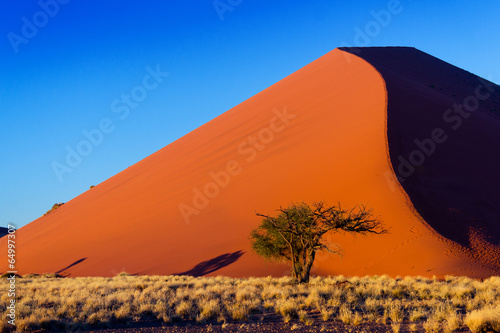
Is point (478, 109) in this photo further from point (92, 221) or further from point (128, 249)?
point (92, 221)

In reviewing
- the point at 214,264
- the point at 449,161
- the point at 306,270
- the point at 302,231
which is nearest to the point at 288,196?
the point at 214,264

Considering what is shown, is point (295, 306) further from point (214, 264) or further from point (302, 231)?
point (214, 264)

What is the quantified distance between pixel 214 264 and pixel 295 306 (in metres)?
9.63

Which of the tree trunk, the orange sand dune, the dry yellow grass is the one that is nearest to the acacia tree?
the tree trunk

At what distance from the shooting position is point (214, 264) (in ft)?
60.6

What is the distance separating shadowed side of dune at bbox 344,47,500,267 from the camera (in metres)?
16.7

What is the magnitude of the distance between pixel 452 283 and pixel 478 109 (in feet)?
79.5

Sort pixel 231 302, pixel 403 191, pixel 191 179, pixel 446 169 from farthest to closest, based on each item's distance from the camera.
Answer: pixel 191 179, pixel 446 169, pixel 403 191, pixel 231 302

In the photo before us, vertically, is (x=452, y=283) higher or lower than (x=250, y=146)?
lower

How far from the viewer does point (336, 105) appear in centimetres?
2878

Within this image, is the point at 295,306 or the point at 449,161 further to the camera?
the point at 449,161

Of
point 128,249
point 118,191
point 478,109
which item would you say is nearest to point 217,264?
point 128,249

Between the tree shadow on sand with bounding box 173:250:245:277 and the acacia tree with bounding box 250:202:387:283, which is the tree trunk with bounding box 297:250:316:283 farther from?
the tree shadow on sand with bounding box 173:250:245:277

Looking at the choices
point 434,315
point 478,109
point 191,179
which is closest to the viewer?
point 434,315
